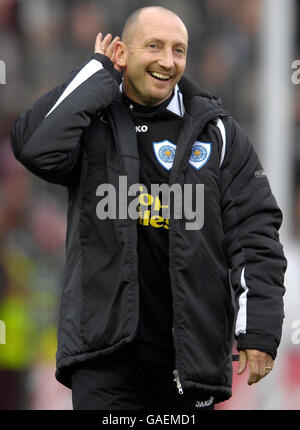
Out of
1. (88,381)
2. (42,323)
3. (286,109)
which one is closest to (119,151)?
(88,381)

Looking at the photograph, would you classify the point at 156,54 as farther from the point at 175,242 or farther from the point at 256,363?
the point at 256,363

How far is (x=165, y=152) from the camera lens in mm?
3836

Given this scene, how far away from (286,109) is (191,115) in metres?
3.77

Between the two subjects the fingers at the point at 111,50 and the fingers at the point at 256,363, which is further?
the fingers at the point at 111,50

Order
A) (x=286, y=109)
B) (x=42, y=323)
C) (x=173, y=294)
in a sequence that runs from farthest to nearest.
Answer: (x=286, y=109) → (x=42, y=323) → (x=173, y=294)

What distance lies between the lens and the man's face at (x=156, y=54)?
3840 millimetres

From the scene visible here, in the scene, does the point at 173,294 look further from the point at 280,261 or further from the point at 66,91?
the point at 66,91

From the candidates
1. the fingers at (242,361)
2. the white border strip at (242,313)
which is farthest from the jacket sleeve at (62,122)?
the fingers at (242,361)

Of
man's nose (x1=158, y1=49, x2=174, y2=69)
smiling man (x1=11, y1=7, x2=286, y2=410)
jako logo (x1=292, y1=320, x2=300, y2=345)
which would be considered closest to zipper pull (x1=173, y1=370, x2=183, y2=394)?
smiling man (x1=11, y1=7, x2=286, y2=410)

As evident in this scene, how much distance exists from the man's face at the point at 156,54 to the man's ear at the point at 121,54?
0.04 meters

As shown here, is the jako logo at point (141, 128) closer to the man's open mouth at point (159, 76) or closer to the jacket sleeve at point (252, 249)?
the man's open mouth at point (159, 76)

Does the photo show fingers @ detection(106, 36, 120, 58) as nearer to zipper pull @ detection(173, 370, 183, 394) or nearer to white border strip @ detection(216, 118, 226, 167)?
white border strip @ detection(216, 118, 226, 167)

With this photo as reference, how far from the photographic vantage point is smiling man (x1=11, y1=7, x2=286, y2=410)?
370 cm

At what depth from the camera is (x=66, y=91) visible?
3.82m
